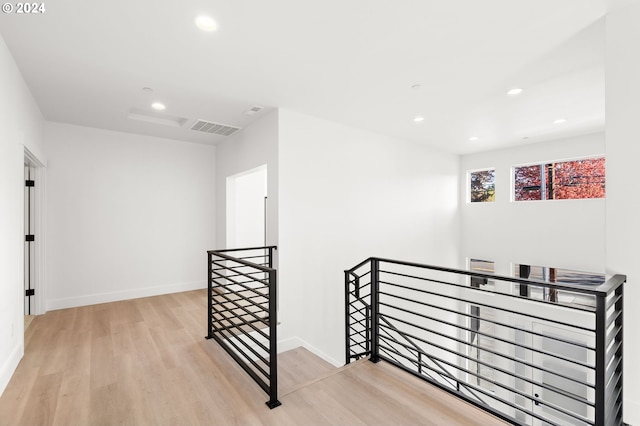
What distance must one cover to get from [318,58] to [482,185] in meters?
5.83

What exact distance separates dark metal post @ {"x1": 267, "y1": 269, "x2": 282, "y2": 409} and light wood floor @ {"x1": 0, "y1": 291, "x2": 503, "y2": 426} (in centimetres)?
8

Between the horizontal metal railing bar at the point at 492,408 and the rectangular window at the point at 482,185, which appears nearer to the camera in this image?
the horizontal metal railing bar at the point at 492,408

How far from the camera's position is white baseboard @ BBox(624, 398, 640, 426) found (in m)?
2.02

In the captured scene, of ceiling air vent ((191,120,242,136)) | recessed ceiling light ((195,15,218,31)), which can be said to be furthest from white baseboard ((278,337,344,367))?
recessed ceiling light ((195,15,218,31))

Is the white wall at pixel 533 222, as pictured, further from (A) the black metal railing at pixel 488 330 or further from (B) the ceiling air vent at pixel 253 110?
(B) the ceiling air vent at pixel 253 110

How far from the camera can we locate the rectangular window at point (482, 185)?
7043mm

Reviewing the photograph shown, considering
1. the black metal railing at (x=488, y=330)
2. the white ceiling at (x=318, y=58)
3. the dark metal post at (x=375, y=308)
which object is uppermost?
the white ceiling at (x=318, y=58)

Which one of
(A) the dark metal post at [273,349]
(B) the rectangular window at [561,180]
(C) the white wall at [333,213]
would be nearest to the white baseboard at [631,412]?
(A) the dark metal post at [273,349]

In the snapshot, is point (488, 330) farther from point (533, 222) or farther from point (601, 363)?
point (601, 363)

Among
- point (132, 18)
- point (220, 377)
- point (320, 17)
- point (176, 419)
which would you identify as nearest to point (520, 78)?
point (320, 17)

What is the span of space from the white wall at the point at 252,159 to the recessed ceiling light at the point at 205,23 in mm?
1796

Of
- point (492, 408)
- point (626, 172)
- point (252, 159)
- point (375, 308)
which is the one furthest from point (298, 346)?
point (626, 172)

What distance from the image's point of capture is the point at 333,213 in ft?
15.6

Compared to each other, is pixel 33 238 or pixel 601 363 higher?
pixel 33 238
